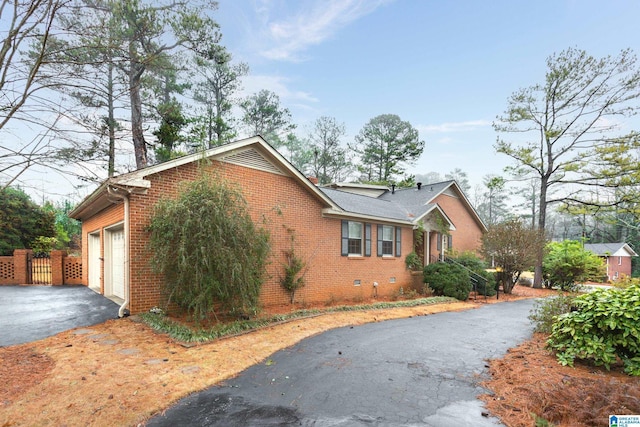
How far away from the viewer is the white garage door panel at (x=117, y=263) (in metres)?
9.02

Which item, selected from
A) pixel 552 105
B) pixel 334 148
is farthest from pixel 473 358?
pixel 334 148

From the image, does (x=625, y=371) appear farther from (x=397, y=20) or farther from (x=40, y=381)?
(x=397, y=20)

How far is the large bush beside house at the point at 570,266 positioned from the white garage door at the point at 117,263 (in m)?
21.3

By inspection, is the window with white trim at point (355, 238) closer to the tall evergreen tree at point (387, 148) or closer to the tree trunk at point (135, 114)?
the tree trunk at point (135, 114)

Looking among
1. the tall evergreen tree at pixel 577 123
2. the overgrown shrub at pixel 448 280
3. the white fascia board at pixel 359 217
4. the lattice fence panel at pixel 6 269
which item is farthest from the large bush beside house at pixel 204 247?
the tall evergreen tree at pixel 577 123

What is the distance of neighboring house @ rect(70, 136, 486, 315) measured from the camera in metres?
7.42

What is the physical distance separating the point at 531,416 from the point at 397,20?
14476 millimetres

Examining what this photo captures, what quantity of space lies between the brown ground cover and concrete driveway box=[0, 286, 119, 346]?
63 cm

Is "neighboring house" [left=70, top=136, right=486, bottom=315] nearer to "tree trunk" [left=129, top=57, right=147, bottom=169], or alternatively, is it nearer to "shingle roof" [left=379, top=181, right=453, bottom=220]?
"shingle roof" [left=379, top=181, right=453, bottom=220]

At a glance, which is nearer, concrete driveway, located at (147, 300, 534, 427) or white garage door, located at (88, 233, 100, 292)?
concrete driveway, located at (147, 300, 534, 427)

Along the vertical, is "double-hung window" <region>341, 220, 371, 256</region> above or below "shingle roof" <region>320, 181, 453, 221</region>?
below

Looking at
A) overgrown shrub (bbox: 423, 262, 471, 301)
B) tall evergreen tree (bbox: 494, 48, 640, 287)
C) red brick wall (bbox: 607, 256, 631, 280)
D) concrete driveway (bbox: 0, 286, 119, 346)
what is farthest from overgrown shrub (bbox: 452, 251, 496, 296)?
red brick wall (bbox: 607, 256, 631, 280)

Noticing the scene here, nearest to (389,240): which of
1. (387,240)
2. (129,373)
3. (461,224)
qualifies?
(387,240)

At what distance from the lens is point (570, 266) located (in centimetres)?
1789
